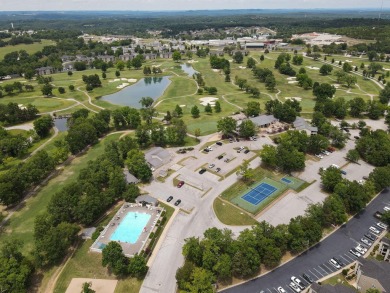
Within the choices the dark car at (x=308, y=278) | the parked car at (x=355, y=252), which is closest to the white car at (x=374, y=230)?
the parked car at (x=355, y=252)

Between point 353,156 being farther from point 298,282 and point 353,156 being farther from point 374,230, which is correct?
point 298,282

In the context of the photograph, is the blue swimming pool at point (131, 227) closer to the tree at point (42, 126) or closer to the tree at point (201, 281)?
the tree at point (201, 281)

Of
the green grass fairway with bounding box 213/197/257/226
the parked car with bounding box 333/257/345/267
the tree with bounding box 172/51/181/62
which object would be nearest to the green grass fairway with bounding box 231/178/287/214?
the green grass fairway with bounding box 213/197/257/226

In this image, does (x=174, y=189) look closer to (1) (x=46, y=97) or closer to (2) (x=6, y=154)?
(2) (x=6, y=154)

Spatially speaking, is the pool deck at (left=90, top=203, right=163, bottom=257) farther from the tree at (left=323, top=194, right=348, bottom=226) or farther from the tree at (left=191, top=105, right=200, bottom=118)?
the tree at (left=191, top=105, right=200, bottom=118)

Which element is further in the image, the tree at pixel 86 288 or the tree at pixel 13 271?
the tree at pixel 86 288
